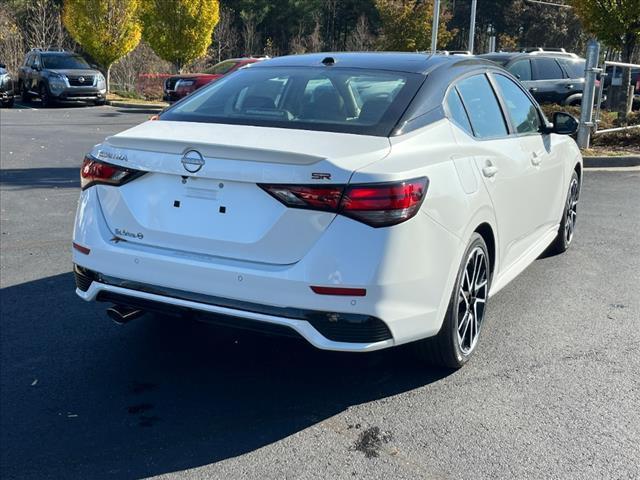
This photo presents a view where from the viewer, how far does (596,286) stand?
18.9 feet

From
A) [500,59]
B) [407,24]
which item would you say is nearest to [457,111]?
[500,59]

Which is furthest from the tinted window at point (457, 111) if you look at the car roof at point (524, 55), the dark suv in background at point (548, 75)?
the dark suv in background at point (548, 75)

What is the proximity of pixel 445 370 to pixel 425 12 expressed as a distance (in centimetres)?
2920

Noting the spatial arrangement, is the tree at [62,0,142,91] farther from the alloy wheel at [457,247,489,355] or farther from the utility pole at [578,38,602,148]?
the alloy wheel at [457,247,489,355]

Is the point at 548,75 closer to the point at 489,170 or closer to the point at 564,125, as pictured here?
the point at 564,125

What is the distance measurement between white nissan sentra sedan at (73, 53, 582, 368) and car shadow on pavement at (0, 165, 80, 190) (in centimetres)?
577

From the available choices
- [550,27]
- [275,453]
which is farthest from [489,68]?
[550,27]

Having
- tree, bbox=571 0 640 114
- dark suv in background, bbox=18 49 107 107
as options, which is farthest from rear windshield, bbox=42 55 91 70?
tree, bbox=571 0 640 114

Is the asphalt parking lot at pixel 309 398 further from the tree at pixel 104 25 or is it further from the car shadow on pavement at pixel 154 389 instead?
the tree at pixel 104 25

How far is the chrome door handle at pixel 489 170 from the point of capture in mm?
4129

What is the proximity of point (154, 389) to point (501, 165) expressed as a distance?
7.66 ft

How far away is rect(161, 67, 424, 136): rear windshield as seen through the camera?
3.79 meters

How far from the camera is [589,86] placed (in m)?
12.6

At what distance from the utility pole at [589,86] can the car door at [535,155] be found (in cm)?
752
